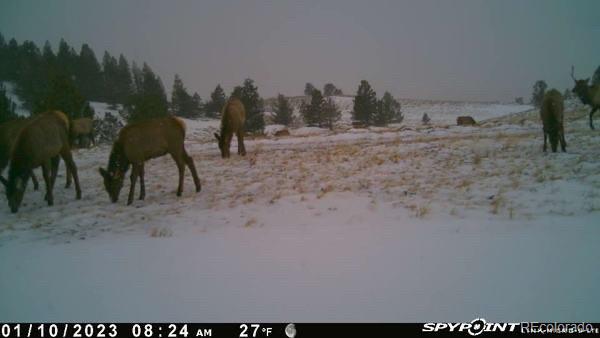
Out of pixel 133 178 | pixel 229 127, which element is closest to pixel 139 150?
pixel 133 178

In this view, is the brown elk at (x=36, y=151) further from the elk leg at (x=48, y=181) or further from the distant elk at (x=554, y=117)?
the distant elk at (x=554, y=117)

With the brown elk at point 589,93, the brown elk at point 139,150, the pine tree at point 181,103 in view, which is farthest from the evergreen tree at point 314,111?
the brown elk at point 139,150

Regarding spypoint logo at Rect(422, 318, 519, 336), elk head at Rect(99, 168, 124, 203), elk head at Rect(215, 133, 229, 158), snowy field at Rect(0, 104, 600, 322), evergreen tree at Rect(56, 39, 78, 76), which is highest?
evergreen tree at Rect(56, 39, 78, 76)

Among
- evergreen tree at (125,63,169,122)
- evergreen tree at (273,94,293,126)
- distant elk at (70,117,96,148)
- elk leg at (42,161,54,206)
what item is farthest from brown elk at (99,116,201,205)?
evergreen tree at (273,94,293,126)

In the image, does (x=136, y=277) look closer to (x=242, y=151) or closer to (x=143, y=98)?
(x=242, y=151)

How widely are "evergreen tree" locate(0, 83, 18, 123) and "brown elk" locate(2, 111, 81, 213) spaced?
274cm

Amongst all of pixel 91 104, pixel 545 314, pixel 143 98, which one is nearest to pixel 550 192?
pixel 545 314

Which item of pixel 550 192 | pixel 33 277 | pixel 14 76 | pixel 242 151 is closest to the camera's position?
pixel 33 277

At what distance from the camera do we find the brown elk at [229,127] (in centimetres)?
1132

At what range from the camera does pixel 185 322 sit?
3.01m

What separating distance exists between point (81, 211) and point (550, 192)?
825 cm

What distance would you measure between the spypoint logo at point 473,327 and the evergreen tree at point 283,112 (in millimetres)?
22850

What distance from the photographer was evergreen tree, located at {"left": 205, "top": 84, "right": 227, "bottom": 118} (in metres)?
11.5

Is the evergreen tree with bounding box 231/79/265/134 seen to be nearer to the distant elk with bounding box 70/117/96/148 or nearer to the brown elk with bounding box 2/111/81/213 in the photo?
the brown elk with bounding box 2/111/81/213
